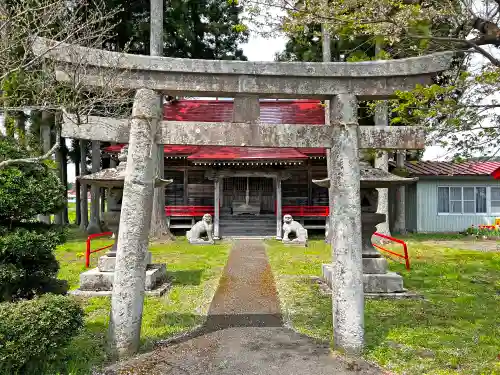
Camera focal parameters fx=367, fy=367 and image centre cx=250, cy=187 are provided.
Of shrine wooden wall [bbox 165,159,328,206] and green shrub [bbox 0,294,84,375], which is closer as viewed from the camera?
green shrub [bbox 0,294,84,375]

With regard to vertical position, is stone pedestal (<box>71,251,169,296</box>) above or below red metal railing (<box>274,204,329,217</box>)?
below

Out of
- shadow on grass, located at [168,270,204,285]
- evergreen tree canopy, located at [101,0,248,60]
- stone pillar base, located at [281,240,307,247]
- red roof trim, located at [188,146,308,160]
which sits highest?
evergreen tree canopy, located at [101,0,248,60]

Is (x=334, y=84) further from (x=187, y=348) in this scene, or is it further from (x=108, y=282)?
(x=108, y=282)

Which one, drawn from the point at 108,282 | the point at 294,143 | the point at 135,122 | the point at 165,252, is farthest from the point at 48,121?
the point at 294,143

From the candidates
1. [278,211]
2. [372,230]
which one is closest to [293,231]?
[278,211]

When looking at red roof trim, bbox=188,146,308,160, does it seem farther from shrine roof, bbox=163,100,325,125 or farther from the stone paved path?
the stone paved path

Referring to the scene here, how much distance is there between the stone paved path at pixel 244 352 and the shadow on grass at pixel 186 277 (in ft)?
5.81

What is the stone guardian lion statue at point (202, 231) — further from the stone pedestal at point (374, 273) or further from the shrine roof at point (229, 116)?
the stone pedestal at point (374, 273)

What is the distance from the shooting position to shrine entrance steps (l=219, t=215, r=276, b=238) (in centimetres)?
1799

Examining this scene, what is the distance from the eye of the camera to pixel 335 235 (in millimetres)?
4988

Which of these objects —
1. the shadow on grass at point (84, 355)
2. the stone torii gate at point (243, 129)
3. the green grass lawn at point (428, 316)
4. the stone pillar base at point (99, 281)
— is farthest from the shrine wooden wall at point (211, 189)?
the stone torii gate at point (243, 129)

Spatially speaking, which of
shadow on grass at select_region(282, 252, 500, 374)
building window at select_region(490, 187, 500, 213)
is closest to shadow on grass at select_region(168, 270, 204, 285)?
shadow on grass at select_region(282, 252, 500, 374)

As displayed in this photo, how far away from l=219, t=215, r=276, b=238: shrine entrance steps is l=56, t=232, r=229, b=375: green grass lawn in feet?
13.4

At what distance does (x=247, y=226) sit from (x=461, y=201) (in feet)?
39.2
